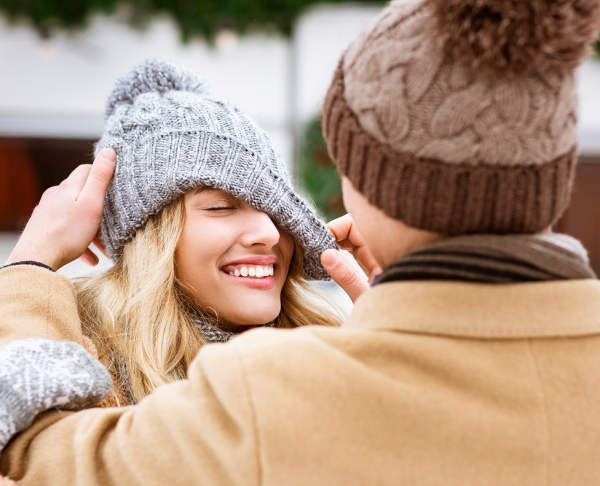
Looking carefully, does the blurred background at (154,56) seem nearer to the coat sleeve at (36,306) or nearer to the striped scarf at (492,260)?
the coat sleeve at (36,306)

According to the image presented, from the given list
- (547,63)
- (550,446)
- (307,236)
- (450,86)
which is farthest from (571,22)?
(307,236)

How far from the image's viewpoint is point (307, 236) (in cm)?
198

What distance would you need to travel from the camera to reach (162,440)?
0.98 meters

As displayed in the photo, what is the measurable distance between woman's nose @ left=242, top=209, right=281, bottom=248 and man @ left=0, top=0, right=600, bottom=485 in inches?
33.8

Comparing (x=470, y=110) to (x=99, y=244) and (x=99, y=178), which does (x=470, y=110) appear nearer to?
(x=99, y=178)

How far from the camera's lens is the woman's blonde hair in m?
1.80

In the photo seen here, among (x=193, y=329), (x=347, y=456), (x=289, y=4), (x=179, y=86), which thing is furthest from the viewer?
(x=289, y=4)

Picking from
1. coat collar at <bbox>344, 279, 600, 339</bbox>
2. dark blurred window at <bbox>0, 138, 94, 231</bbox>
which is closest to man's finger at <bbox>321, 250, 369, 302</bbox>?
coat collar at <bbox>344, 279, 600, 339</bbox>

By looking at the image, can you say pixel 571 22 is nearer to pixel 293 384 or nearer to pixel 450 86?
pixel 450 86

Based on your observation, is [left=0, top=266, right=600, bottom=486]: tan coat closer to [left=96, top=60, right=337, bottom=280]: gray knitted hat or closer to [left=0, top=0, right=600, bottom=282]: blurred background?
[left=96, top=60, right=337, bottom=280]: gray knitted hat

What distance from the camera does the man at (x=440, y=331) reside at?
922 millimetres

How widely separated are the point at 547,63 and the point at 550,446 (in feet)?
1.80

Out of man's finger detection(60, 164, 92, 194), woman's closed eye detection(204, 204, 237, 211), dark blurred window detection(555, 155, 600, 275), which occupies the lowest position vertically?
dark blurred window detection(555, 155, 600, 275)

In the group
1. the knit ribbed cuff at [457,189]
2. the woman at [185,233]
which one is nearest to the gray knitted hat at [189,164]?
the woman at [185,233]
